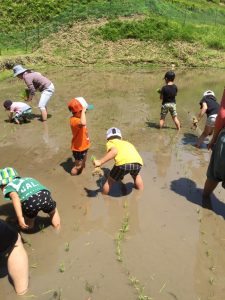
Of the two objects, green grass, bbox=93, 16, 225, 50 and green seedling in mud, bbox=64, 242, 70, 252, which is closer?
green seedling in mud, bbox=64, 242, 70, 252

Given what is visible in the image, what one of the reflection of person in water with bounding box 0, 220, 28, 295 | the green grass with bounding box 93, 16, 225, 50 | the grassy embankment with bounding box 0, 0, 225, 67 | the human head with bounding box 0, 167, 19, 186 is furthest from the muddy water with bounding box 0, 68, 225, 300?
the green grass with bounding box 93, 16, 225, 50

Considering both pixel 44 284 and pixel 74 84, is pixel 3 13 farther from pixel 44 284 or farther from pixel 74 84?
pixel 44 284

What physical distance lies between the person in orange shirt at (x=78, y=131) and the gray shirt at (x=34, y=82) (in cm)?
348

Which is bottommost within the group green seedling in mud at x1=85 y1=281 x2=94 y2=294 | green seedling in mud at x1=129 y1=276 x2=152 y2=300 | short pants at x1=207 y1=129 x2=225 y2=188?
green seedling in mud at x1=85 y1=281 x2=94 y2=294

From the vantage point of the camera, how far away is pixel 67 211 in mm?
5879

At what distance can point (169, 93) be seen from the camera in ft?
29.8

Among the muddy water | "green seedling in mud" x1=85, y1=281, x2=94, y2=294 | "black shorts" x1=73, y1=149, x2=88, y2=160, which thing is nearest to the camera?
"green seedling in mud" x1=85, y1=281, x2=94, y2=294

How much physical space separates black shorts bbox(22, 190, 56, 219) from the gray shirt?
17.4ft

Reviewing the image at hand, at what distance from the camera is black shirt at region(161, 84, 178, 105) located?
9.07 meters

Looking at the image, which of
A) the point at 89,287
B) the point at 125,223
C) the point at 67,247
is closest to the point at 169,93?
the point at 125,223

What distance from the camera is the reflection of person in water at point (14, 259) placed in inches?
168

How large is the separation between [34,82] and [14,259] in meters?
6.63

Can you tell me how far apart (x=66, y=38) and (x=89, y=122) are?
9.83m

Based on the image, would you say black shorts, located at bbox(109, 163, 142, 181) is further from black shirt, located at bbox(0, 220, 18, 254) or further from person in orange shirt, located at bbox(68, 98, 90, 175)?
black shirt, located at bbox(0, 220, 18, 254)
